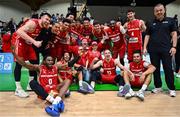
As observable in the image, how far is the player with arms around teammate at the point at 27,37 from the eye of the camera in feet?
14.5

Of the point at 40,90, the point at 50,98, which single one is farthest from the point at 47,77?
the point at 50,98

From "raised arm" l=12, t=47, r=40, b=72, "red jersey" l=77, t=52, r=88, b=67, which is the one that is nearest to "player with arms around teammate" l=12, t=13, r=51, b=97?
"raised arm" l=12, t=47, r=40, b=72

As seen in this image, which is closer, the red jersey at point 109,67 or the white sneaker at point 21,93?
the white sneaker at point 21,93

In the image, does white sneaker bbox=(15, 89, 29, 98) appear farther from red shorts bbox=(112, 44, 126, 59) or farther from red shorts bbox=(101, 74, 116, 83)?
red shorts bbox=(112, 44, 126, 59)

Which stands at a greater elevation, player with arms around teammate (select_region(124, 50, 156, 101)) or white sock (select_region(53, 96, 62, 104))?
player with arms around teammate (select_region(124, 50, 156, 101))

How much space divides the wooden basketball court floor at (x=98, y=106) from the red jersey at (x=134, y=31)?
50.7 inches

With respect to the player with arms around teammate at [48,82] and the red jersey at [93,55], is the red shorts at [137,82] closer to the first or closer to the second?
the red jersey at [93,55]

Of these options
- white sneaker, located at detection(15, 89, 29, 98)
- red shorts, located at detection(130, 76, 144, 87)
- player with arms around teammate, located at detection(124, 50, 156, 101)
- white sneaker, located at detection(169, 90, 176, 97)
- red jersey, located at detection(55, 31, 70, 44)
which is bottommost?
white sneaker, located at detection(169, 90, 176, 97)

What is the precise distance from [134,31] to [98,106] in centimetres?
198

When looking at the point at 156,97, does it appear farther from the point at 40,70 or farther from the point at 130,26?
the point at 40,70

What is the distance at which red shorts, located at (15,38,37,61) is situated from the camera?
4.71 m

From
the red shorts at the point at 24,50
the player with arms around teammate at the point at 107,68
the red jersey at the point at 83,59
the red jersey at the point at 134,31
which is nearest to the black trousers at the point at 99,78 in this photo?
the player with arms around teammate at the point at 107,68

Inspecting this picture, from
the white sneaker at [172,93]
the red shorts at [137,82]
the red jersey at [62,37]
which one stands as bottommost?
the white sneaker at [172,93]

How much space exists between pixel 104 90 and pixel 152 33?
138 centimetres
